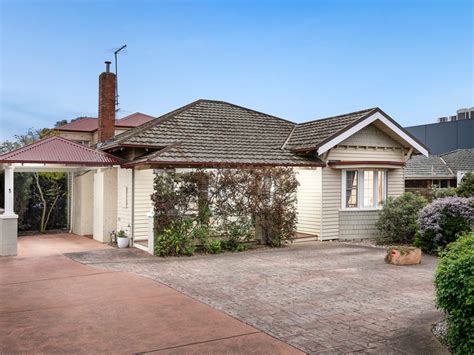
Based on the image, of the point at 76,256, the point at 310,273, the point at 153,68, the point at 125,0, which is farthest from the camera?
the point at 153,68

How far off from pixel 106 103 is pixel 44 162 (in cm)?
590

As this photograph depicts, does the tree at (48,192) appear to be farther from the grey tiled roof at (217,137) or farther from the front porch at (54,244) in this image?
the grey tiled roof at (217,137)

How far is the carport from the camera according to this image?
13633 millimetres

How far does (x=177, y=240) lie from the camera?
44.1 ft

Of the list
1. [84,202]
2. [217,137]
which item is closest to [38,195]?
[84,202]

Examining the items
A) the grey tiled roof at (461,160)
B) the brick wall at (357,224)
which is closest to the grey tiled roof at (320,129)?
the brick wall at (357,224)

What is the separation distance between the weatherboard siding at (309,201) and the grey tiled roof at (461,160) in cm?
1943

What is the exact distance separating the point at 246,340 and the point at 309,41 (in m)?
20.4

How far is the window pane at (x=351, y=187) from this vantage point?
56.9ft

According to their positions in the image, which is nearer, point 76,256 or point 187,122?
point 76,256

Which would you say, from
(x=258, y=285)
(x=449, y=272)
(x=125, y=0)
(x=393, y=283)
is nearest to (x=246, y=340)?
(x=449, y=272)

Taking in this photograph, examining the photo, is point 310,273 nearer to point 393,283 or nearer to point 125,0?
point 393,283

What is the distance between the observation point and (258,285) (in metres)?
9.63

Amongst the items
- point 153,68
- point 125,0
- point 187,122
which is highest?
point 153,68
